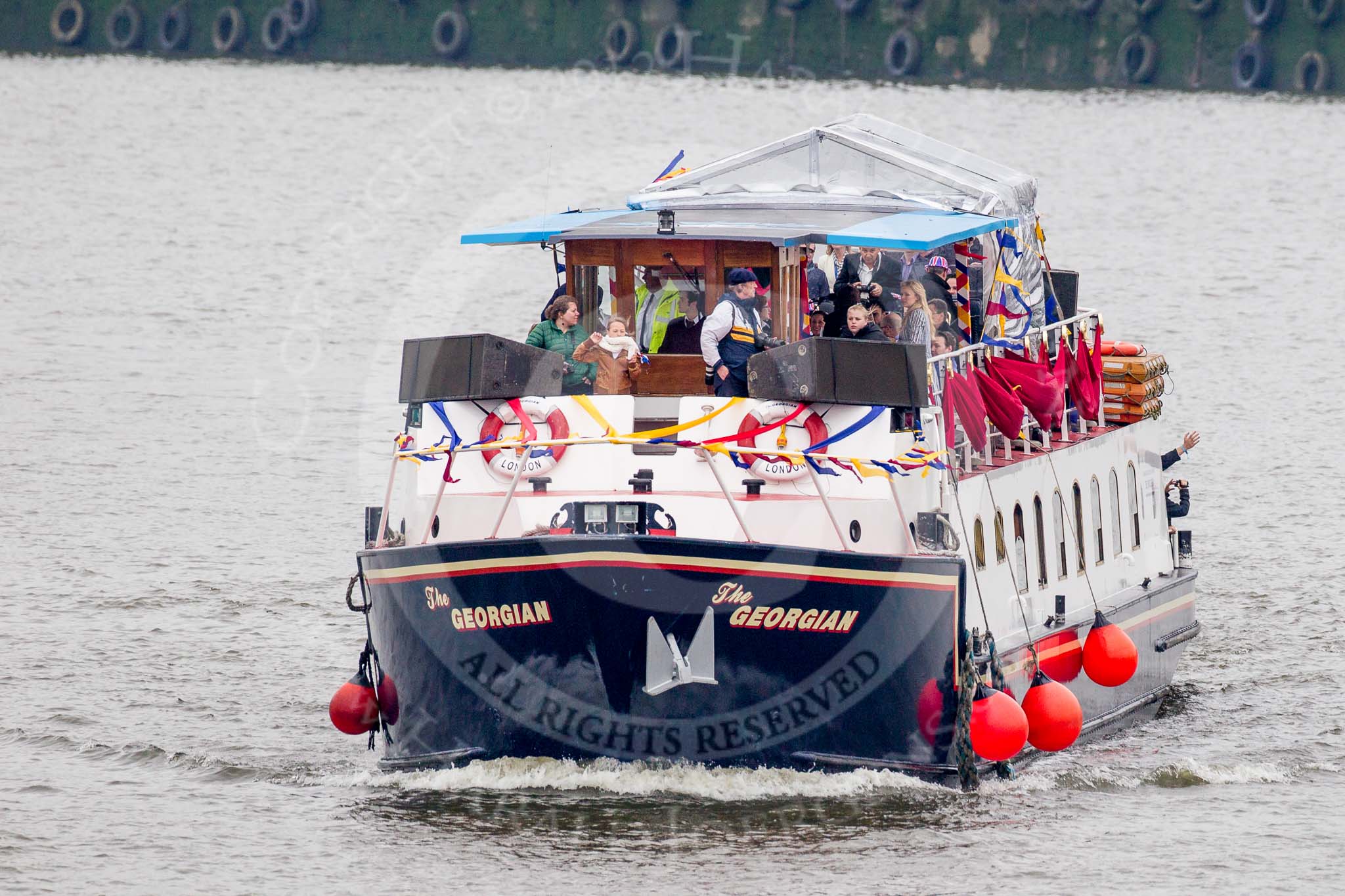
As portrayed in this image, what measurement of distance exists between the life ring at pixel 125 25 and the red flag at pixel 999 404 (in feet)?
325

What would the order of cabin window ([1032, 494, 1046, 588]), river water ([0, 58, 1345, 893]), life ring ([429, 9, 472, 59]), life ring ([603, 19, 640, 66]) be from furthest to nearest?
life ring ([429, 9, 472, 59]), life ring ([603, 19, 640, 66]), cabin window ([1032, 494, 1046, 588]), river water ([0, 58, 1345, 893])

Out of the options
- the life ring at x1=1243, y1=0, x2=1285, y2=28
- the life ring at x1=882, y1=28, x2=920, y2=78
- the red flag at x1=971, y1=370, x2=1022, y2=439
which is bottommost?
the red flag at x1=971, y1=370, x2=1022, y2=439

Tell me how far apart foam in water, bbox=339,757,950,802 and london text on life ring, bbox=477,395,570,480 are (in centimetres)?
230

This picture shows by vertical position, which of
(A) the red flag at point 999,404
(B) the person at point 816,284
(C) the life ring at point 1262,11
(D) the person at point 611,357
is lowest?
(A) the red flag at point 999,404

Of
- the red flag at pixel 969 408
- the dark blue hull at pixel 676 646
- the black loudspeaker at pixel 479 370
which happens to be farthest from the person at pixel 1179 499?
the black loudspeaker at pixel 479 370

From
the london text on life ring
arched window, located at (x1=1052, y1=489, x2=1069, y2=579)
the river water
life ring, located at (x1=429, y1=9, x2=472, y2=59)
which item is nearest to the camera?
the river water

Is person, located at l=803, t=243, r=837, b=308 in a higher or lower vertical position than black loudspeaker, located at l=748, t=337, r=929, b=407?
higher

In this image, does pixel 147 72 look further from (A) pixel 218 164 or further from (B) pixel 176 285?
(B) pixel 176 285

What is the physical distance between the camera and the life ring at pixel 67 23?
381 ft

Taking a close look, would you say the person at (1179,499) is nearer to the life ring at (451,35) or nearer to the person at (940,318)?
the person at (940,318)

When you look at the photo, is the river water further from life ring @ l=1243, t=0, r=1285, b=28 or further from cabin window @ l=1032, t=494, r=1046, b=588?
life ring @ l=1243, t=0, r=1285, b=28

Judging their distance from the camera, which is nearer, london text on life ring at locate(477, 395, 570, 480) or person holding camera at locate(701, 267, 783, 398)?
london text on life ring at locate(477, 395, 570, 480)

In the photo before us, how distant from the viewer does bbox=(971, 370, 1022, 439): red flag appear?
21.2 m

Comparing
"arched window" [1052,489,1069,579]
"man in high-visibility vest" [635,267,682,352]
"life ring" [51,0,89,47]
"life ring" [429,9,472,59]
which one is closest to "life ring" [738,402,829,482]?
"man in high-visibility vest" [635,267,682,352]
